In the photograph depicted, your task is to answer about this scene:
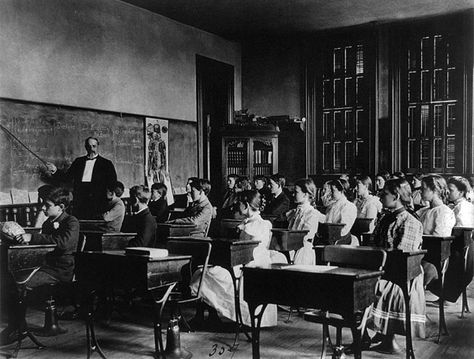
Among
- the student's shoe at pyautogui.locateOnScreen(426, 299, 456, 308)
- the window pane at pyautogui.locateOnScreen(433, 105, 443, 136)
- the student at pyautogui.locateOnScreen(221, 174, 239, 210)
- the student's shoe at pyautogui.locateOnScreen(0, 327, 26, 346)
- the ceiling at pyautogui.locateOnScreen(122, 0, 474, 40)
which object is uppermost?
the ceiling at pyautogui.locateOnScreen(122, 0, 474, 40)

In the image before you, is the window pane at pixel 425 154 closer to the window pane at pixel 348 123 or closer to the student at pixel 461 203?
the window pane at pixel 348 123

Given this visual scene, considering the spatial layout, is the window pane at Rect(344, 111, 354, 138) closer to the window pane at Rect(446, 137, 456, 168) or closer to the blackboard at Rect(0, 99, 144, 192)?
the window pane at Rect(446, 137, 456, 168)

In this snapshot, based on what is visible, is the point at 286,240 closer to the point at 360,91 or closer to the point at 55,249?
the point at 55,249

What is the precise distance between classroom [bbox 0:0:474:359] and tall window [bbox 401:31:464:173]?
3cm

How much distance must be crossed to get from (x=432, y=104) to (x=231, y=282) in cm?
689

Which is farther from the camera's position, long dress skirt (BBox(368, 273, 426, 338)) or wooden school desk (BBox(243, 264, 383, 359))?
long dress skirt (BBox(368, 273, 426, 338))

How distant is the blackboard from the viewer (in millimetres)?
6742

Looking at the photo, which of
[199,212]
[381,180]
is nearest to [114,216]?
[199,212]

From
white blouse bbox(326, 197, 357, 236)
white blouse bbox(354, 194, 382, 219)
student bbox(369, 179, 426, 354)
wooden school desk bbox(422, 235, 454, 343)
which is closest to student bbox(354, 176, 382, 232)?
white blouse bbox(354, 194, 382, 219)

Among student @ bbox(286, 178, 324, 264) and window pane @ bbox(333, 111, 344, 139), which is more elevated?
window pane @ bbox(333, 111, 344, 139)

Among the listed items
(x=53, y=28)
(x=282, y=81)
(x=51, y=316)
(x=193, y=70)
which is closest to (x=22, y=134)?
→ (x=53, y=28)

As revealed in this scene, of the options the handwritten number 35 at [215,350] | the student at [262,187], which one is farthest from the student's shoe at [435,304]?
the student at [262,187]

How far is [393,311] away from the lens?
3.73 meters

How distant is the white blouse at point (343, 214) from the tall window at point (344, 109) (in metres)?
4.54
